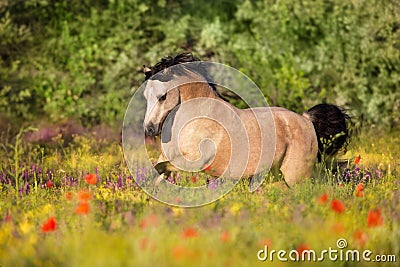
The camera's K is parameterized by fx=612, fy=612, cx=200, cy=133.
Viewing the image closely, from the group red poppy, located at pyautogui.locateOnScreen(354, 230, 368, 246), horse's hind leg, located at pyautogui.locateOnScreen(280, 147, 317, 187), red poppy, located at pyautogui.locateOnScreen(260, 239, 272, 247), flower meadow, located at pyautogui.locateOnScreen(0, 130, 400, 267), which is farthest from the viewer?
horse's hind leg, located at pyautogui.locateOnScreen(280, 147, 317, 187)

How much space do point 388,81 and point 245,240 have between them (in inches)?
351

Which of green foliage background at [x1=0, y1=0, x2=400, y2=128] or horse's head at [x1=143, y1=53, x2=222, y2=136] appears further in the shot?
green foliage background at [x1=0, y1=0, x2=400, y2=128]

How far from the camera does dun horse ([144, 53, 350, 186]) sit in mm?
5469

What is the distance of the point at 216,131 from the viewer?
18.1 feet

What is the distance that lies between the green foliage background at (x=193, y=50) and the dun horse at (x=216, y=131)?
548cm

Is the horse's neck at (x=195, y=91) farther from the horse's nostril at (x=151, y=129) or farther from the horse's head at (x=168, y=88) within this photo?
the horse's nostril at (x=151, y=129)

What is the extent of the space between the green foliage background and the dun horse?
5482 millimetres

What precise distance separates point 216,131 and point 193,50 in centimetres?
671

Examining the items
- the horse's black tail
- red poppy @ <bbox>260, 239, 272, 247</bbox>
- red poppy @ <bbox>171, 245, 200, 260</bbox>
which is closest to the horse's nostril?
the horse's black tail

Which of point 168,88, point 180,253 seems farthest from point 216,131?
point 180,253

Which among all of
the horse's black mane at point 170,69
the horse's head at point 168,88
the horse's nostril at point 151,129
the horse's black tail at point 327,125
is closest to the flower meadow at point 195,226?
the horse's nostril at point 151,129

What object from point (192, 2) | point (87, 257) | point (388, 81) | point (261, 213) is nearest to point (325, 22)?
point (388, 81)

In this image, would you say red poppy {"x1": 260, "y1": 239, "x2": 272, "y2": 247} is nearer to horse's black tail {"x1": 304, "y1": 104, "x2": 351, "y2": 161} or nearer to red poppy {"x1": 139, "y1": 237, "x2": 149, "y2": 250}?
red poppy {"x1": 139, "y1": 237, "x2": 149, "y2": 250}

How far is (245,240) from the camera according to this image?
362 cm
